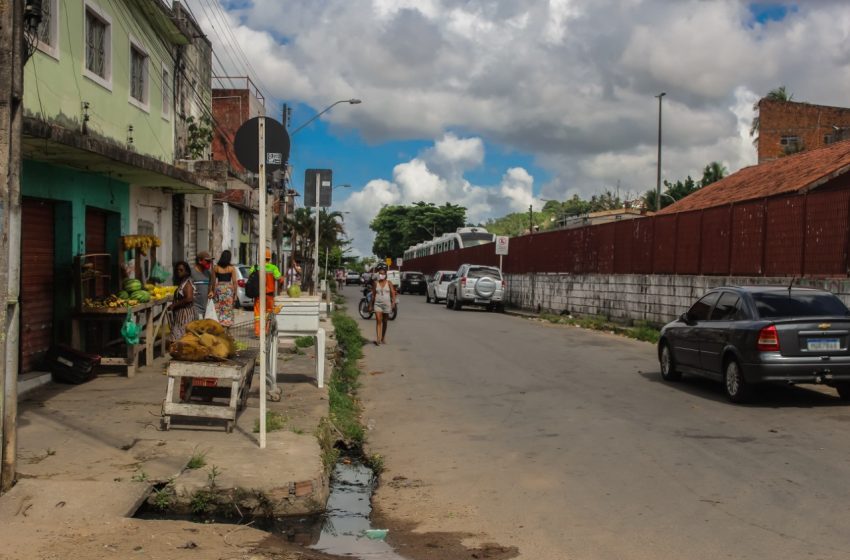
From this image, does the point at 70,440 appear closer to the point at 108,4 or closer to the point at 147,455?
the point at 147,455

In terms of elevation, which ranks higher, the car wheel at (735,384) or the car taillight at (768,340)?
the car taillight at (768,340)

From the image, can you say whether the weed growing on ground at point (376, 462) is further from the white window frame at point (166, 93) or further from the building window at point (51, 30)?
the white window frame at point (166, 93)

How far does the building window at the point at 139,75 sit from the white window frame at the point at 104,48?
1.48 m

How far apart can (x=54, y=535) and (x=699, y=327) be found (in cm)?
923

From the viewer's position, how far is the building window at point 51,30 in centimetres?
1164

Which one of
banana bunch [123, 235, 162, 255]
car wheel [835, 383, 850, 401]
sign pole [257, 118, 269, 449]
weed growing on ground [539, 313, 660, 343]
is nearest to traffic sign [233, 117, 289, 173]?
sign pole [257, 118, 269, 449]

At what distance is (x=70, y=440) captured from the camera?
7.45 metres

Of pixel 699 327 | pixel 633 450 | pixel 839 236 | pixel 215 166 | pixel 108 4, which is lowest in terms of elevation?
pixel 633 450

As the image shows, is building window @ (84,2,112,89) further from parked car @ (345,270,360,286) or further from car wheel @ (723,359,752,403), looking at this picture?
parked car @ (345,270,360,286)

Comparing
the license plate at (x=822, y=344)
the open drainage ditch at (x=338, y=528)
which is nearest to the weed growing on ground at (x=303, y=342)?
the license plate at (x=822, y=344)

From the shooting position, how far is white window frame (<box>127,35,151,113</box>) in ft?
50.9

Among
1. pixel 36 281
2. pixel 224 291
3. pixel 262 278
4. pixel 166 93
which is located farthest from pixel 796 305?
pixel 166 93

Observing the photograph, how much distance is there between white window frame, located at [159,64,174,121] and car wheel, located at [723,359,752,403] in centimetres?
1273

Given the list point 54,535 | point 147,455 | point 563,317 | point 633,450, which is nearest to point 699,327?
point 633,450
